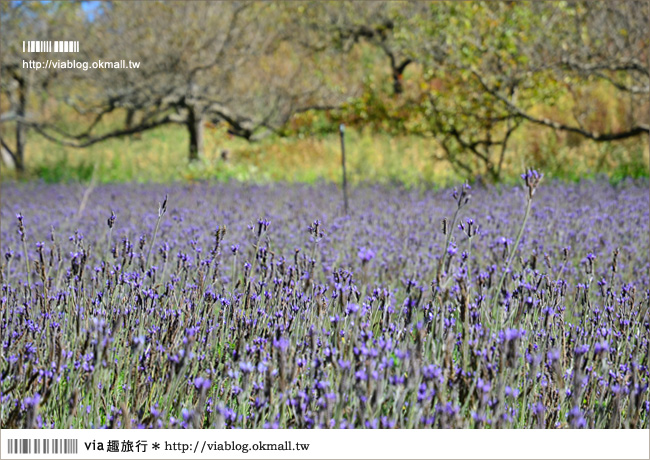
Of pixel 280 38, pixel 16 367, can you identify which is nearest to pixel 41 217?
pixel 16 367

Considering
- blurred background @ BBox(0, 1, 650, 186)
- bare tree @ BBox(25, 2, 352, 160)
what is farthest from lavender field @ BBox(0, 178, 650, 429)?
bare tree @ BBox(25, 2, 352, 160)

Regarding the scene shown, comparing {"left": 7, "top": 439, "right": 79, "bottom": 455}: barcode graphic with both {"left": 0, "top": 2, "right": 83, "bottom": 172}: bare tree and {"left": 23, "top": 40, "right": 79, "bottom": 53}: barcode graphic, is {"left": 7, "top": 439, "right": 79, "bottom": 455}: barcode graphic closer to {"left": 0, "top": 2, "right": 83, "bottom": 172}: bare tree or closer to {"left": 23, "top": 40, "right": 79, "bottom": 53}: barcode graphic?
{"left": 23, "top": 40, "right": 79, "bottom": 53}: barcode graphic

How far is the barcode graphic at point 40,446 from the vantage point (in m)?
1.40

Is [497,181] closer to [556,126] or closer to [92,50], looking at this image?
[556,126]

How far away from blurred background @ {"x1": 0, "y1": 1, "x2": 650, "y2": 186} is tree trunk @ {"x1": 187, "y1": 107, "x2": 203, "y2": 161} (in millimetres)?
31

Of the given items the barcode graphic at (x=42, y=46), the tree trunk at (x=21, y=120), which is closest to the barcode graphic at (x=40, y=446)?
the barcode graphic at (x=42, y=46)

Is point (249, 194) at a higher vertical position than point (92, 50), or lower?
lower

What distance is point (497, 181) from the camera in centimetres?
810

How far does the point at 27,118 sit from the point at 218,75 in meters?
3.77

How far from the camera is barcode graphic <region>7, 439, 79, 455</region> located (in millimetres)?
1401

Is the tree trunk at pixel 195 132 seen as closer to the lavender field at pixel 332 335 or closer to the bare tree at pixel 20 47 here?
the bare tree at pixel 20 47

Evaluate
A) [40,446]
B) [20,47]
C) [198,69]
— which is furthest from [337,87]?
[40,446]

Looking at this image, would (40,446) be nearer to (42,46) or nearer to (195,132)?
(42,46)

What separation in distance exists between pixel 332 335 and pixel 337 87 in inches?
415
